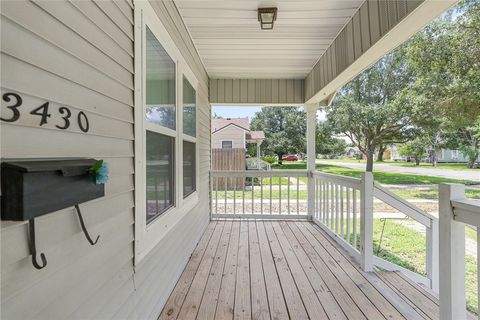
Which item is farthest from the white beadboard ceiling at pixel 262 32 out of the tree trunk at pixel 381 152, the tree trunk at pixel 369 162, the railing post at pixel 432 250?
the tree trunk at pixel 381 152

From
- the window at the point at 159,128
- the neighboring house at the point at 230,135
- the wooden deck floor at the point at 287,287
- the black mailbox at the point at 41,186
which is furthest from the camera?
the neighboring house at the point at 230,135

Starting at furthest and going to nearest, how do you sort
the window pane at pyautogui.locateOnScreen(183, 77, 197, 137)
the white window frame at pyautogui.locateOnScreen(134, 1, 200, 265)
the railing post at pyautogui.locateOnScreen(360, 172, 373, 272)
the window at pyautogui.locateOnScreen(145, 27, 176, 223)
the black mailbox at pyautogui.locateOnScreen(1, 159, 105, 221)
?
the window pane at pyautogui.locateOnScreen(183, 77, 197, 137), the railing post at pyautogui.locateOnScreen(360, 172, 373, 272), the window at pyautogui.locateOnScreen(145, 27, 176, 223), the white window frame at pyautogui.locateOnScreen(134, 1, 200, 265), the black mailbox at pyautogui.locateOnScreen(1, 159, 105, 221)

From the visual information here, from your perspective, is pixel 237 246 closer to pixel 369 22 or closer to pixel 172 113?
pixel 172 113

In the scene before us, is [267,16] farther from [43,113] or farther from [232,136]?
[232,136]

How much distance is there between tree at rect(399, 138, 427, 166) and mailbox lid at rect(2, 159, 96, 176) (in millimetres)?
12446

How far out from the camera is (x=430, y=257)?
2.83m

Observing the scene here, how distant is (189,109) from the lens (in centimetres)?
305

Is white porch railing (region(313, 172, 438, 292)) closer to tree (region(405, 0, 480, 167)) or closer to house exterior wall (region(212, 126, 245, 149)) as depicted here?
tree (region(405, 0, 480, 167))

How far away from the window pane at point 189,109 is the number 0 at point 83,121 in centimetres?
173

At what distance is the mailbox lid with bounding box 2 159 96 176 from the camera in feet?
2.19

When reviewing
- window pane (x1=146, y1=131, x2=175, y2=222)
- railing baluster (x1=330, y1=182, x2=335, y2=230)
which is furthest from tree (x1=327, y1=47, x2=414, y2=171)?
window pane (x1=146, y1=131, x2=175, y2=222)

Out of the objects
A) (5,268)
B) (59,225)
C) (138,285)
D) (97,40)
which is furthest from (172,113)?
(5,268)

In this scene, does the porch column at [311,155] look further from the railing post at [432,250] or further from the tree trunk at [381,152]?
the tree trunk at [381,152]

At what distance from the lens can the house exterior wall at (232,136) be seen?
12.9 metres
